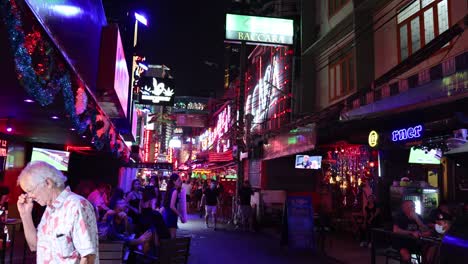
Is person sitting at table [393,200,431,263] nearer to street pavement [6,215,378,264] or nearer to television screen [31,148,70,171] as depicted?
street pavement [6,215,378,264]

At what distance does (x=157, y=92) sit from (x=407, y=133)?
14.6 meters

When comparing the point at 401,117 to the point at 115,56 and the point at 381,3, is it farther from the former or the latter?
the point at 115,56

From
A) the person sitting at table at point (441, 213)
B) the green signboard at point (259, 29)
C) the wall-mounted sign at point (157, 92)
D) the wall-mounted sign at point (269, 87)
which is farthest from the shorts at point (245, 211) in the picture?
the person sitting at table at point (441, 213)

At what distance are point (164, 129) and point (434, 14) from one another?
83.1 meters

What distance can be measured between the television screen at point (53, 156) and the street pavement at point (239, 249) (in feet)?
16.8

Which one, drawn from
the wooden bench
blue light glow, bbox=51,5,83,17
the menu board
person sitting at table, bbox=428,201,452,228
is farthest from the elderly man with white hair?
the menu board

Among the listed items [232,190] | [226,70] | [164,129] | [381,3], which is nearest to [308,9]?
[381,3]

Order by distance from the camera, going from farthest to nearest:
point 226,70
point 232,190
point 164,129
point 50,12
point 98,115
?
point 164,129
point 226,70
point 232,190
point 98,115
point 50,12

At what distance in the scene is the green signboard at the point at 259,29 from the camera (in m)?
20.1

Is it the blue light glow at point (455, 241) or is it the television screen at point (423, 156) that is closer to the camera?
the blue light glow at point (455, 241)

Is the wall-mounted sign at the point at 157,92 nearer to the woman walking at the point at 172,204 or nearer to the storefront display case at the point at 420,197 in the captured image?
the woman walking at the point at 172,204

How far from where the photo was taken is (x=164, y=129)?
91875 mm

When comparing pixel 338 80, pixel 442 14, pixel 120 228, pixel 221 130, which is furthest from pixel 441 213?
pixel 221 130

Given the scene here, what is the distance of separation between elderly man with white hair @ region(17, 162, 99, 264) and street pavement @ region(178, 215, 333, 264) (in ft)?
24.6
